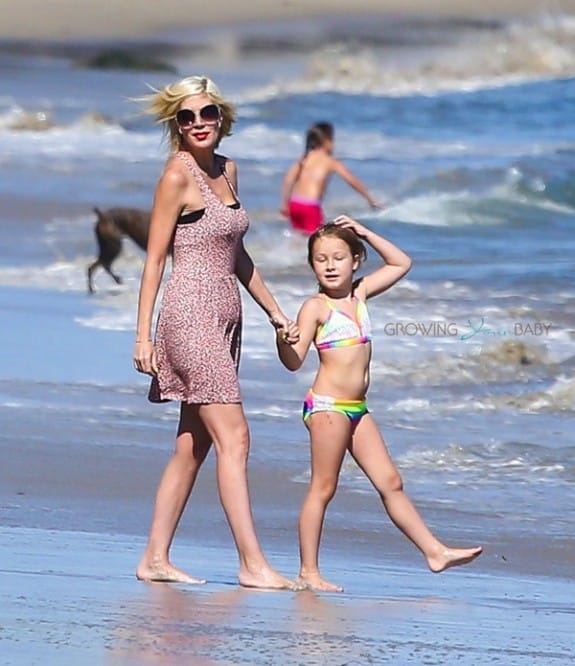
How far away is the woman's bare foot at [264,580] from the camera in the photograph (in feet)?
16.1

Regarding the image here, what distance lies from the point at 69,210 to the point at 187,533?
13.7m

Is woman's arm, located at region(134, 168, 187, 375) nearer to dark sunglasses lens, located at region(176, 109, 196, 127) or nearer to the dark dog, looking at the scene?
dark sunglasses lens, located at region(176, 109, 196, 127)

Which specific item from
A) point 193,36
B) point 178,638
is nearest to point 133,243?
point 178,638

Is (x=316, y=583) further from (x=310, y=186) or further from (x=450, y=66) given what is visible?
(x=450, y=66)

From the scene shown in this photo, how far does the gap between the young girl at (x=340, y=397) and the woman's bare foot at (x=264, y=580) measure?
0.17 m

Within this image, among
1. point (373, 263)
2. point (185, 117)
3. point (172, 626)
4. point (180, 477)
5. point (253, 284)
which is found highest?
point (373, 263)

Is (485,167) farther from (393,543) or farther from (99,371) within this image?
(393,543)

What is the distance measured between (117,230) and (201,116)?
9.92 m

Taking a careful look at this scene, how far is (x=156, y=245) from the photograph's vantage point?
4.98 m

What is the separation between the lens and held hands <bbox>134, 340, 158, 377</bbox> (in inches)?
196

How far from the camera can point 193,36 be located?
131 ft

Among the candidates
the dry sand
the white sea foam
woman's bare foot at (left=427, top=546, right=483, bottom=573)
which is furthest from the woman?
the dry sand

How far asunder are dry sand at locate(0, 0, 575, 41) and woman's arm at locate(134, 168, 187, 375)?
111ft

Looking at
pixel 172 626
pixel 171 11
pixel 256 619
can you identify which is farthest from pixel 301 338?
pixel 171 11
